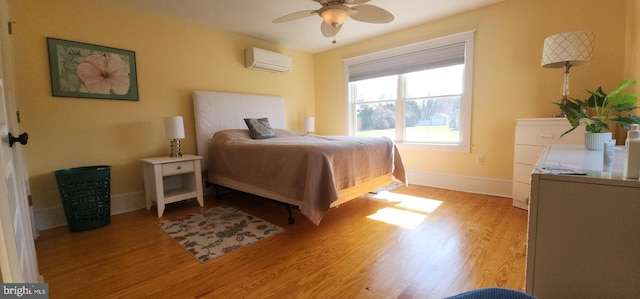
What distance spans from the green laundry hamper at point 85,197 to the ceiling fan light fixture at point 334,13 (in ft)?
8.11

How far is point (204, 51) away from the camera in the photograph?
3.55 meters

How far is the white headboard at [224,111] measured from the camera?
3432 mm

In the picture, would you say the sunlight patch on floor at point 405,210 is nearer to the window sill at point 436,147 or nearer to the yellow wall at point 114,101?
the window sill at point 436,147

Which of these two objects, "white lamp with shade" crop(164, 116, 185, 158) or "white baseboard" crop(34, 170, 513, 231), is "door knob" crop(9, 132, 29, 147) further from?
"white baseboard" crop(34, 170, 513, 231)

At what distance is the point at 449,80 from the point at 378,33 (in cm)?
125

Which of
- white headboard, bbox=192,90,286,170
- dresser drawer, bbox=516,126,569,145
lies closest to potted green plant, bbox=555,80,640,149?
dresser drawer, bbox=516,126,569,145

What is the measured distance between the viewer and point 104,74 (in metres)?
2.78

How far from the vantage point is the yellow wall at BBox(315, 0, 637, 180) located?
251cm

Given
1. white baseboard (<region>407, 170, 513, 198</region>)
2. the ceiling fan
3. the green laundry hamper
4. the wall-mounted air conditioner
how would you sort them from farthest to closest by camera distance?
the wall-mounted air conditioner, white baseboard (<region>407, 170, 513, 198</region>), the green laundry hamper, the ceiling fan

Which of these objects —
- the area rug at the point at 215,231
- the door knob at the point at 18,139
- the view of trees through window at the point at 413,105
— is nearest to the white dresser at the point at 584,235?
the area rug at the point at 215,231

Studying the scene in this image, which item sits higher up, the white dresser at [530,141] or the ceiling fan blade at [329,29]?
the ceiling fan blade at [329,29]

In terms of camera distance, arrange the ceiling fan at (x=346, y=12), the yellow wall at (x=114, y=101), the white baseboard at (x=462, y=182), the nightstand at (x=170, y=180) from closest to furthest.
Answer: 1. the ceiling fan at (x=346, y=12)
2. the yellow wall at (x=114, y=101)
3. the nightstand at (x=170, y=180)
4. the white baseboard at (x=462, y=182)

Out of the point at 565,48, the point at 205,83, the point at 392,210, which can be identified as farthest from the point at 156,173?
the point at 565,48

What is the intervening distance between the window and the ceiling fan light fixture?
184cm
